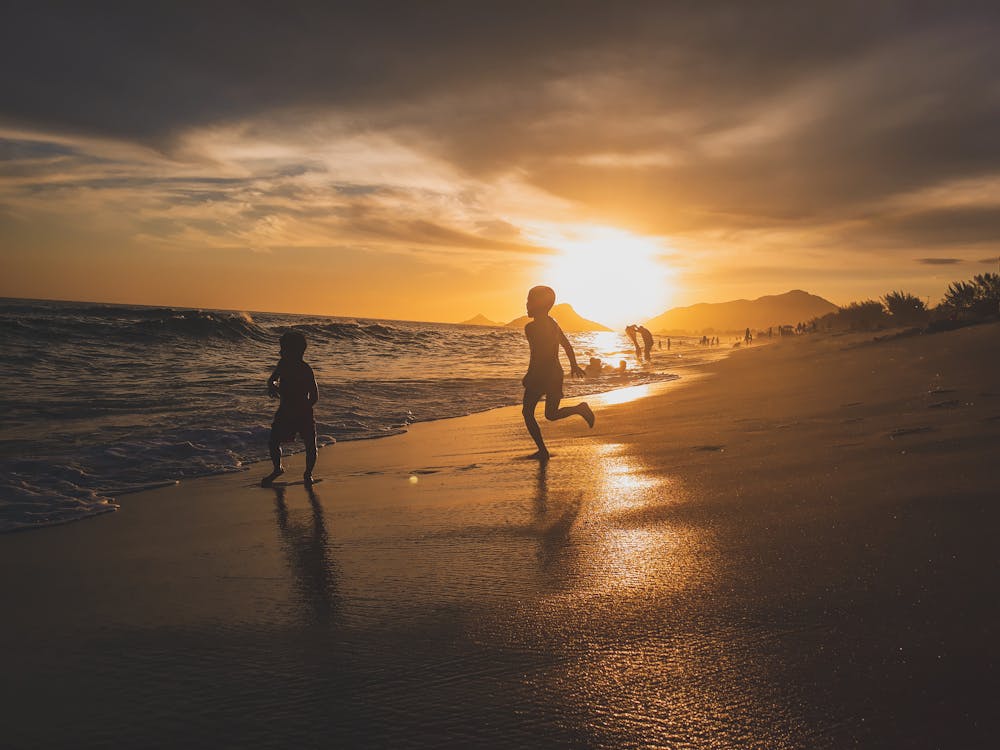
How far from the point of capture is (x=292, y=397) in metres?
6.91

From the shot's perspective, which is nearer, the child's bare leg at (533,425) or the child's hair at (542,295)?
the child's bare leg at (533,425)

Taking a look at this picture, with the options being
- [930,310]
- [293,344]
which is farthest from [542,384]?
[930,310]

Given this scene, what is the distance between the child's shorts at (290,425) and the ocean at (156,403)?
972 millimetres

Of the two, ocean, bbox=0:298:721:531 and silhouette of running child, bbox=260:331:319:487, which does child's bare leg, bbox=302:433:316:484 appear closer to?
silhouette of running child, bbox=260:331:319:487

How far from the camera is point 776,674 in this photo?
193 centimetres

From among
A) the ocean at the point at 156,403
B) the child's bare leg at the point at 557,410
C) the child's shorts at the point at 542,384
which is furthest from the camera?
the child's bare leg at the point at 557,410

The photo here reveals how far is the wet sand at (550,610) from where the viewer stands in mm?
1813

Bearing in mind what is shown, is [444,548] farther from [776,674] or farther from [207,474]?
[207,474]

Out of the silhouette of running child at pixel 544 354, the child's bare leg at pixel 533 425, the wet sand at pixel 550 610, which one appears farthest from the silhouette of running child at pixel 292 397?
the silhouette of running child at pixel 544 354

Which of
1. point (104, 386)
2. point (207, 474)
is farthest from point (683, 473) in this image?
point (104, 386)

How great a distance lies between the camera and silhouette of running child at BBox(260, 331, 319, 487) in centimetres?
677

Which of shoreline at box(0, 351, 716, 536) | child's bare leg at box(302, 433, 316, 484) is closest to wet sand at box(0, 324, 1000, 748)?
shoreline at box(0, 351, 716, 536)

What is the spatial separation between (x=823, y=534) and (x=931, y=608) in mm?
966

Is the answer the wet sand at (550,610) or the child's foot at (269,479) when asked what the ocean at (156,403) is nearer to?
the child's foot at (269,479)
